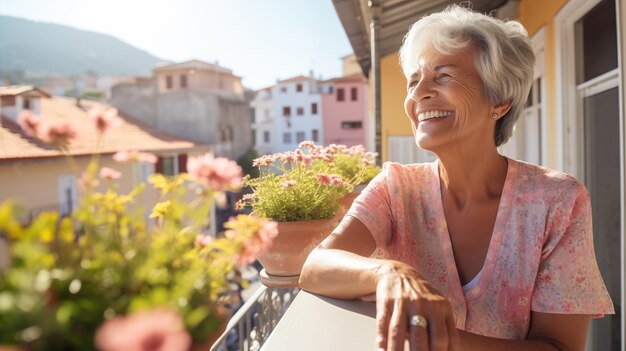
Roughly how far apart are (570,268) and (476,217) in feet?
0.91

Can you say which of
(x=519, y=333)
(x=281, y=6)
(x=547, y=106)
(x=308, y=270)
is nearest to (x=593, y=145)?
(x=547, y=106)

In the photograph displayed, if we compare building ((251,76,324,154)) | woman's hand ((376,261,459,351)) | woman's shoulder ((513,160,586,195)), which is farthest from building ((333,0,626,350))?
building ((251,76,324,154))

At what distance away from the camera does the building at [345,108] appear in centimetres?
3469

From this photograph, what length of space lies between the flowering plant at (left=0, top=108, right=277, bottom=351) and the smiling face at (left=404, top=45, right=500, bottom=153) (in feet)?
3.14

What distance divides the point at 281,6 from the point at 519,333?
44.4 meters

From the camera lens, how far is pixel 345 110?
3703 centimetres

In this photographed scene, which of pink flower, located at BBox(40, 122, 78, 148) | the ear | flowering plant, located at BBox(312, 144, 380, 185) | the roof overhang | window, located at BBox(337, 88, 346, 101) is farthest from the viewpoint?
window, located at BBox(337, 88, 346, 101)

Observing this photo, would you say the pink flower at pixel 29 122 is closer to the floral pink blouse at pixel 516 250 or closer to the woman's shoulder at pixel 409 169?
the floral pink blouse at pixel 516 250

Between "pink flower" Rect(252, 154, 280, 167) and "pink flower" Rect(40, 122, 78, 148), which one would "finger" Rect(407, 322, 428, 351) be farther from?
"pink flower" Rect(252, 154, 280, 167)

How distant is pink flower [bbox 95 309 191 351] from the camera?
0.31 m

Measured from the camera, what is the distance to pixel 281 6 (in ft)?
141

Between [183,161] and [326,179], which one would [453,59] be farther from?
[183,161]

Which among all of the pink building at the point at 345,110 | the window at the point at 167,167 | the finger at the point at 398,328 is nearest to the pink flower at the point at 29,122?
the window at the point at 167,167

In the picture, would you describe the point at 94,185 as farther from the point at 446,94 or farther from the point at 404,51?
the point at 404,51
